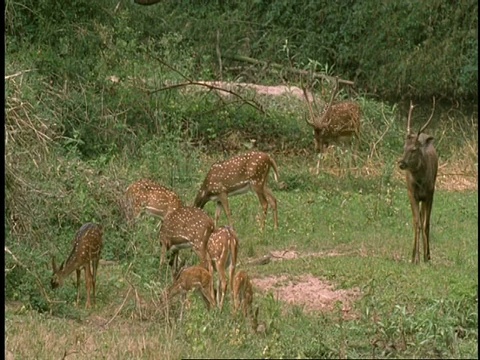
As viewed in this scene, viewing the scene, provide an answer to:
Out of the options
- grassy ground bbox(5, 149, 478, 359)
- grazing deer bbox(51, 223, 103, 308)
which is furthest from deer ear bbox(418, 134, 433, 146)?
grazing deer bbox(51, 223, 103, 308)

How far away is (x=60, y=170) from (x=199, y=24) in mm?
10852

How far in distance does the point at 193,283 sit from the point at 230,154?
25.4 ft

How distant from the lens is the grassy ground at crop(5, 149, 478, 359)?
6.14 meters

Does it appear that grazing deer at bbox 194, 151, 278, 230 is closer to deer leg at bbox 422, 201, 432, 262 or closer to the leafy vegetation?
the leafy vegetation

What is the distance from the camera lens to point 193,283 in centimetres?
889

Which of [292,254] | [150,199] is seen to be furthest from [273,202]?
[292,254]

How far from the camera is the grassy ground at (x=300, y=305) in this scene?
6.14m

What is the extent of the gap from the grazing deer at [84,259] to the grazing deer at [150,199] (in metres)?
1.22

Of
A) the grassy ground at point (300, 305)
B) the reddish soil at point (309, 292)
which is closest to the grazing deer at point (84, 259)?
the grassy ground at point (300, 305)

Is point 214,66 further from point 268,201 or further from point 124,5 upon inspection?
point 268,201

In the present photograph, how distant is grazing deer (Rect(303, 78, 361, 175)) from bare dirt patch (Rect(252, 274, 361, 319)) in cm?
589

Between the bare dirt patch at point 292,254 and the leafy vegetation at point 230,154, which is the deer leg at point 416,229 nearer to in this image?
the leafy vegetation at point 230,154

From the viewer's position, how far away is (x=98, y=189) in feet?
37.9

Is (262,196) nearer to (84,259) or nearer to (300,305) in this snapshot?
(84,259)
